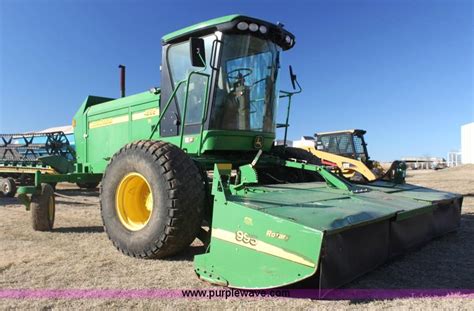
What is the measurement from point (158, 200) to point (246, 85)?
1982mm

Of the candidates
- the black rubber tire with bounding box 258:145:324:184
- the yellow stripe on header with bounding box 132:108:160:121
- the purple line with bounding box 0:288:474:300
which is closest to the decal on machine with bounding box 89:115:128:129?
the yellow stripe on header with bounding box 132:108:160:121

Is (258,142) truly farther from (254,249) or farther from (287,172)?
(254,249)

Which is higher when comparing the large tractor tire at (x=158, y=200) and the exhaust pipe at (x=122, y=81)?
the exhaust pipe at (x=122, y=81)

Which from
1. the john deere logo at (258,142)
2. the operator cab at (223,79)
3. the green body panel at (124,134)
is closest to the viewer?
the operator cab at (223,79)

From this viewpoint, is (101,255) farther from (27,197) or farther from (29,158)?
(29,158)

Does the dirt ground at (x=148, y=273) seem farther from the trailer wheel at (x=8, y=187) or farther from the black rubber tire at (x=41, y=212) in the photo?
the trailer wheel at (x=8, y=187)

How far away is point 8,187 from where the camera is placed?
1152 centimetres

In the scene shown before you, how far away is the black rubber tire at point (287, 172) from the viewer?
227 inches

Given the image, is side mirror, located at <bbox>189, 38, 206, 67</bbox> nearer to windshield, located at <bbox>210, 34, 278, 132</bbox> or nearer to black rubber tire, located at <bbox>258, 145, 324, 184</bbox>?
windshield, located at <bbox>210, 34, 278, 132</bbox>

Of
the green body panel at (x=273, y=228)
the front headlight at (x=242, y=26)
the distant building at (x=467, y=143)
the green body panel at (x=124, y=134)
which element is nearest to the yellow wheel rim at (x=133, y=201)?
the green body panel at (x=124, y=134)

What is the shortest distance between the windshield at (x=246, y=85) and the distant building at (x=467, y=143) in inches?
1744

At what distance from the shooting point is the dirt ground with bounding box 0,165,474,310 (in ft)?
10.1

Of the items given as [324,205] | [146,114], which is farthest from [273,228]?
[146,114]

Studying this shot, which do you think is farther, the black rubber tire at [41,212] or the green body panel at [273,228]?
the black rubber tire at [41,212]
